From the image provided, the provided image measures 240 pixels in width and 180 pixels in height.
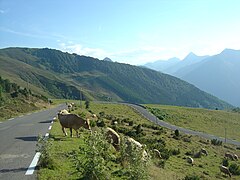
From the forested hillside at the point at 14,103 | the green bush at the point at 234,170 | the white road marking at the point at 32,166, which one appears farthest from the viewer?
the forested hillside at the point at 14,103

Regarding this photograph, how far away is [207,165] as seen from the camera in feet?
105

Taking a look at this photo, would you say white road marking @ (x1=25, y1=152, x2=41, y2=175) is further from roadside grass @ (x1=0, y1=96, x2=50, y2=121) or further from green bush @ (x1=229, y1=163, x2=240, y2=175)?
roadside grass @ (x1=0, y1=96, x2=50, y2=121)

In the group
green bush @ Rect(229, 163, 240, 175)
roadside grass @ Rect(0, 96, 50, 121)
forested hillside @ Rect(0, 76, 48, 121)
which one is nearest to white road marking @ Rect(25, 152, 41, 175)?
green bush @ Rect(229, 163, 240, 175)

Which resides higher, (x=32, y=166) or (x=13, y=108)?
(x=32, y=166)

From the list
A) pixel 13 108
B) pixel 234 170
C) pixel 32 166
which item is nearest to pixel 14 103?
pixel 13 108

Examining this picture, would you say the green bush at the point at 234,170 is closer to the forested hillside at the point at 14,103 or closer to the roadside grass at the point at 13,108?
the roadside grass at the point at 13,108

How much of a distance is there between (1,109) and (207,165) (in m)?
33.3

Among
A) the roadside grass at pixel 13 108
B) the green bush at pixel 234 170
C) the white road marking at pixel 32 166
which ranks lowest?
the green bush at pixel 234 170

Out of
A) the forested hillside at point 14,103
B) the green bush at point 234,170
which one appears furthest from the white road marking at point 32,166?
the forested hillside at point 14,103

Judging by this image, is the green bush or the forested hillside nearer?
the green bush

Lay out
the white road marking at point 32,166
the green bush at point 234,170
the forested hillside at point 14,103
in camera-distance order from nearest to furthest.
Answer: the white road marking at point 32,166 < the green bush at point 234,170 < the forested hillside at point 14,103

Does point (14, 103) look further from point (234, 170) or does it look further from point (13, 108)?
point (234, 170)

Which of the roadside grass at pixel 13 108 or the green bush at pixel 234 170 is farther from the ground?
the roadside grass at pixel 13 108

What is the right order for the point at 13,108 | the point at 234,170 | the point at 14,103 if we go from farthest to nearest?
the point at 14,103, the point at 13,108, the point at 234,170
